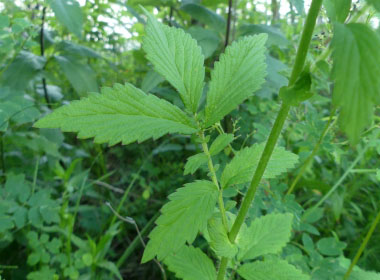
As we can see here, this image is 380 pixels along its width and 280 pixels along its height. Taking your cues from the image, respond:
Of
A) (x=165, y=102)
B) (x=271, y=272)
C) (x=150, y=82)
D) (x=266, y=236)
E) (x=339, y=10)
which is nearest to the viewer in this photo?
(x=339, y=10)

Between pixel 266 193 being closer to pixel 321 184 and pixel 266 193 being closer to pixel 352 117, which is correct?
pixel 321 184

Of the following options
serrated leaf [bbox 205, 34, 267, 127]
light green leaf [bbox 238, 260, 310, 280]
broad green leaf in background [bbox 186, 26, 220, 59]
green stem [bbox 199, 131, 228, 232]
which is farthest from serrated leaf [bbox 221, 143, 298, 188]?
broad green leaf in background [bbox 186, 26, 220, 59]

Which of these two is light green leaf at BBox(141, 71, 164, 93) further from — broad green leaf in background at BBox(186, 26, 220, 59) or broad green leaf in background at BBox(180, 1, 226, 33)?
broad green leaf in background at BBox(180, 1, 226, 33)

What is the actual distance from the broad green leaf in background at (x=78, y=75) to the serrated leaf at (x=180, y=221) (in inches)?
62.1

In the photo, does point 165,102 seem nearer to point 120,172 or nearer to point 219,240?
point 219,240

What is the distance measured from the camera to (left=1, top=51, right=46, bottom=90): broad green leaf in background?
2.04m

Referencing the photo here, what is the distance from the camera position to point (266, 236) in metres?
1.04

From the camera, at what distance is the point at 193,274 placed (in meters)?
0.96

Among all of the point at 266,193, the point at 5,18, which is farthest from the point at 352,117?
the point at 5,18

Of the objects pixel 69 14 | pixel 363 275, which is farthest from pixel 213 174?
pixel 69 14

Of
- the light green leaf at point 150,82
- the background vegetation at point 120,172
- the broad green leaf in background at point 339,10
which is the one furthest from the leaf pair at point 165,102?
the light green leaf at point 150,82

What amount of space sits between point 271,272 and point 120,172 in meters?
1.85

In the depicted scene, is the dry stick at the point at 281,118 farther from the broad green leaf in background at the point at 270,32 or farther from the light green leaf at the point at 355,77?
the broad green leaf in background at the point at 270,32

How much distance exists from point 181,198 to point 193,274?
33 centimetres
